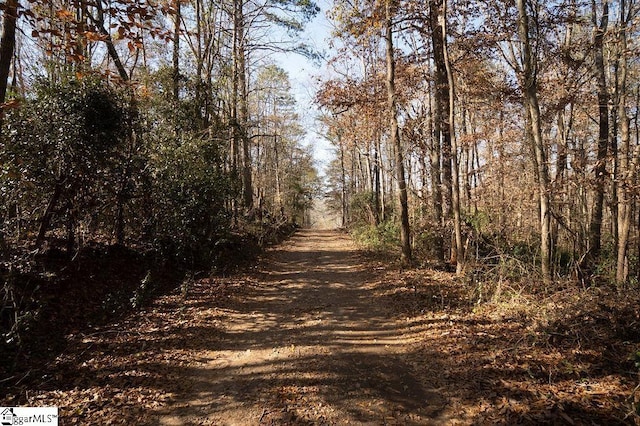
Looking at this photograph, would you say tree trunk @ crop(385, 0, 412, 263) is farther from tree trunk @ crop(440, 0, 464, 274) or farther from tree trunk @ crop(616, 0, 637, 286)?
tree trunk @ crop(616, 0, 637, 286)

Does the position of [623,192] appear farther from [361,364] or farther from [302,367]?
[302,367]

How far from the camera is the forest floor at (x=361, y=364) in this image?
367cm

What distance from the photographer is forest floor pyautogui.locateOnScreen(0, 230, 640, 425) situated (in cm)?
367

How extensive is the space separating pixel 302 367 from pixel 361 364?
0.82 meters

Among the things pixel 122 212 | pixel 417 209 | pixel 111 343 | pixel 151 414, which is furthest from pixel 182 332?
pixel 417 209

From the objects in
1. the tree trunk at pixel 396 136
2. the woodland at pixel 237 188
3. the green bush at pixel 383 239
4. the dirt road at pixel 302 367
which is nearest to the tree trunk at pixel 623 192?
the woodland at pixel 237 188

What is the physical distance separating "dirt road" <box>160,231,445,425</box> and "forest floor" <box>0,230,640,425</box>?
0.07ft

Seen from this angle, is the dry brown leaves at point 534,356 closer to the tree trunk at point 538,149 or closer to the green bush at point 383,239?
the tree trunk at point 538,149

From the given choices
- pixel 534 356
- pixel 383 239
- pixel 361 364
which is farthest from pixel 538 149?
pixel 383 239

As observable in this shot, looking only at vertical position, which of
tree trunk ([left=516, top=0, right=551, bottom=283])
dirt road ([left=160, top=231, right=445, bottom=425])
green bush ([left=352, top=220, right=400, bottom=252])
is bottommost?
dirt road ([left=160, top=231, right=445, bottom=425])

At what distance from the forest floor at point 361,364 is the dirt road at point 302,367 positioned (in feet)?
0.07

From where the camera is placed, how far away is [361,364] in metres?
4.75

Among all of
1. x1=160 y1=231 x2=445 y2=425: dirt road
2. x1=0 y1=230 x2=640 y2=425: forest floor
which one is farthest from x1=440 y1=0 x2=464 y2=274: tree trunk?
x1=160 y1=231 x2=445 y2=425: dirt road

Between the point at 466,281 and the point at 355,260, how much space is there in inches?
205
